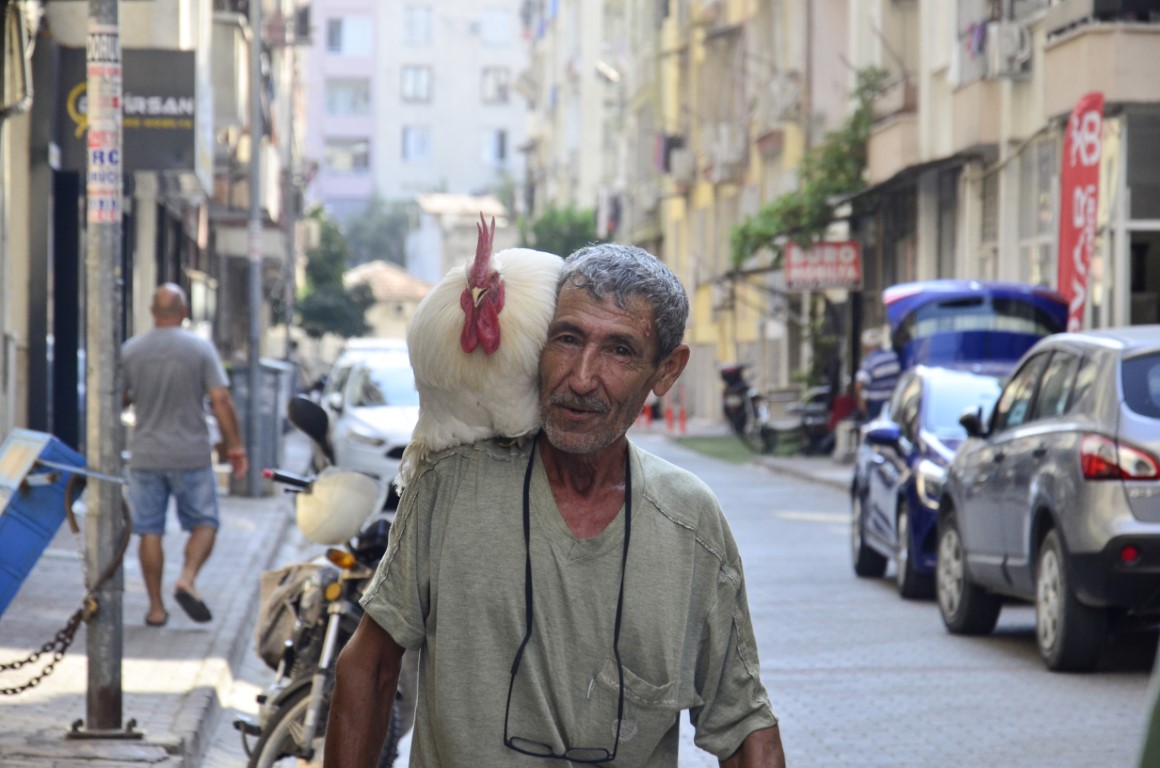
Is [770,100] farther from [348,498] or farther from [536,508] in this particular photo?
[536,508]

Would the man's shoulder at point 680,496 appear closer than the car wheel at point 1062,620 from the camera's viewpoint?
→ Yes

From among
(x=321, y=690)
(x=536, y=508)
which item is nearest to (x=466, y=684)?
(x=536, y=508)

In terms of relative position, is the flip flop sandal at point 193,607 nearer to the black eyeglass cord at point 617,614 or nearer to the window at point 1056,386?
the window at point 1056,386

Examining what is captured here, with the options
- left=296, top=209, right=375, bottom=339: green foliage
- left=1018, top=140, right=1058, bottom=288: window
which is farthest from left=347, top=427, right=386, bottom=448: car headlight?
left=296, top=209, right=375, bottom=339: green foliage

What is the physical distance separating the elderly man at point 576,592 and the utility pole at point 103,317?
4661 millimetres

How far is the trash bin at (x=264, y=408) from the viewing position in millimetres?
22172

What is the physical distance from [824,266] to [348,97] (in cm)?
8540

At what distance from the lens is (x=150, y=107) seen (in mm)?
17516

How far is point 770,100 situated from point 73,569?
29035mm

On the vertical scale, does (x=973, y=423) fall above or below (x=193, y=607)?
above

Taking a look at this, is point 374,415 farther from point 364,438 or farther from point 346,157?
point 346,157

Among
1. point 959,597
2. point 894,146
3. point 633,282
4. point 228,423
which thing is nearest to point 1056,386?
point 959,597

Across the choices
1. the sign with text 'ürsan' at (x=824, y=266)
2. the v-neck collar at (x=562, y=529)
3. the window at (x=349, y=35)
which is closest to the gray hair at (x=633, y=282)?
the v-neck collar at (x=562, y=529)

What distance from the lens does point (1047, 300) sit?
19453 millimetres
